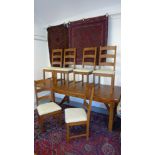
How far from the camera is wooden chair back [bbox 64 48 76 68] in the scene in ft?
11.6

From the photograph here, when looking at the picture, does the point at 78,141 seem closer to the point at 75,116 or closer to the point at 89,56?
the point at 75,116

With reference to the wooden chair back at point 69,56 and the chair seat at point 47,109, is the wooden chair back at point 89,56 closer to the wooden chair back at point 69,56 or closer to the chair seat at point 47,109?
the wooden chair back at point 69,56

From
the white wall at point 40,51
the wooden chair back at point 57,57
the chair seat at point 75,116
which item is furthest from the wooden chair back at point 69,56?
the chair seat at point 75,116

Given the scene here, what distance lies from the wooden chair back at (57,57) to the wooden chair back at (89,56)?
2.32ft

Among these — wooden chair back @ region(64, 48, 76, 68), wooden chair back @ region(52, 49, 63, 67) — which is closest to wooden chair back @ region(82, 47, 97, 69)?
wooden chair back @ region(64, 48, 76, 68)

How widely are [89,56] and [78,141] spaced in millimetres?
1894

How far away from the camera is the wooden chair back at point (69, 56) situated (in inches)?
139

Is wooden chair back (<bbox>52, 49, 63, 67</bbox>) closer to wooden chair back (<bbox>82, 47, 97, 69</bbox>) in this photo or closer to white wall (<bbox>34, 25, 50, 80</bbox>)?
white wall (<bbox>34, 25, 50, 80</bbox>)

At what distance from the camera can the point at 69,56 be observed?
3.61m

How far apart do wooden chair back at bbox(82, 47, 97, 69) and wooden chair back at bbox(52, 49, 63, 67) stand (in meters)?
0.71
